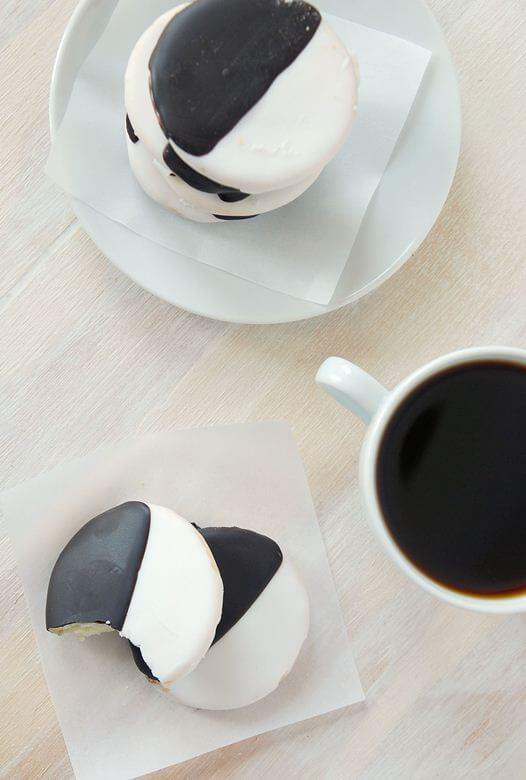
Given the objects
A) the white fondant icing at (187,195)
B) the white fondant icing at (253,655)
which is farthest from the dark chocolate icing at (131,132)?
the white fondant icing at (253,655)

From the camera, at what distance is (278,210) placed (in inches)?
26.8

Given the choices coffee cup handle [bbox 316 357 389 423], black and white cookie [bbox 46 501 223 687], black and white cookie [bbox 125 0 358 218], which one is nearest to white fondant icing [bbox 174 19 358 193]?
black and white cookie [bbox 125 0 358 218]

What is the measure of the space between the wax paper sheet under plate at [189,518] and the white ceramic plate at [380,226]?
0.11m

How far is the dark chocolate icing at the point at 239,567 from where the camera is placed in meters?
0.68

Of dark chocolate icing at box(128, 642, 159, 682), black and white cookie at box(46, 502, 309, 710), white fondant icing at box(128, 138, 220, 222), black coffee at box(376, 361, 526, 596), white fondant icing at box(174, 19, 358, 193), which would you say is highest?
white fondant icing at box(174, 19, 358, 193)

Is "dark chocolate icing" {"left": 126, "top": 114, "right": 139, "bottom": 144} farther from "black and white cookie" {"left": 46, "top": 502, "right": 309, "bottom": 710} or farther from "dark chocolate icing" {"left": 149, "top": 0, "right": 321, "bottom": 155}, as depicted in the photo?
"black and white cookie" {"left": 46, "top": 502, "right": 309, "bottom": 710}

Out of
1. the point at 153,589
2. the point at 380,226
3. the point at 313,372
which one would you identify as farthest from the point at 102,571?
the point at 380,226

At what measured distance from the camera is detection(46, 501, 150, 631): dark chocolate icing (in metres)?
0.65

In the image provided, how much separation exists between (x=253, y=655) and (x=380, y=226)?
1.14 feet

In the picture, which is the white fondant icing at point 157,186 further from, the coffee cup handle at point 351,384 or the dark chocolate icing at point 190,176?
the coffee cup handle at point 351,384

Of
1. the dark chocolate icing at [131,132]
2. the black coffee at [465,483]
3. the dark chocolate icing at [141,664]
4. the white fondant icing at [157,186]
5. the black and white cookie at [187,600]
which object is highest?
the dark chocolate icing at [131,132]

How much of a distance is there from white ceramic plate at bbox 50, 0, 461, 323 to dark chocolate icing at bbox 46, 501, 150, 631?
168 millimetres

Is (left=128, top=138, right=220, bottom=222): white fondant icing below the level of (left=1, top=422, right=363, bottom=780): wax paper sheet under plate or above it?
above

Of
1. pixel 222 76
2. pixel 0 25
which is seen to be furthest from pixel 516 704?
pixel 0 25
